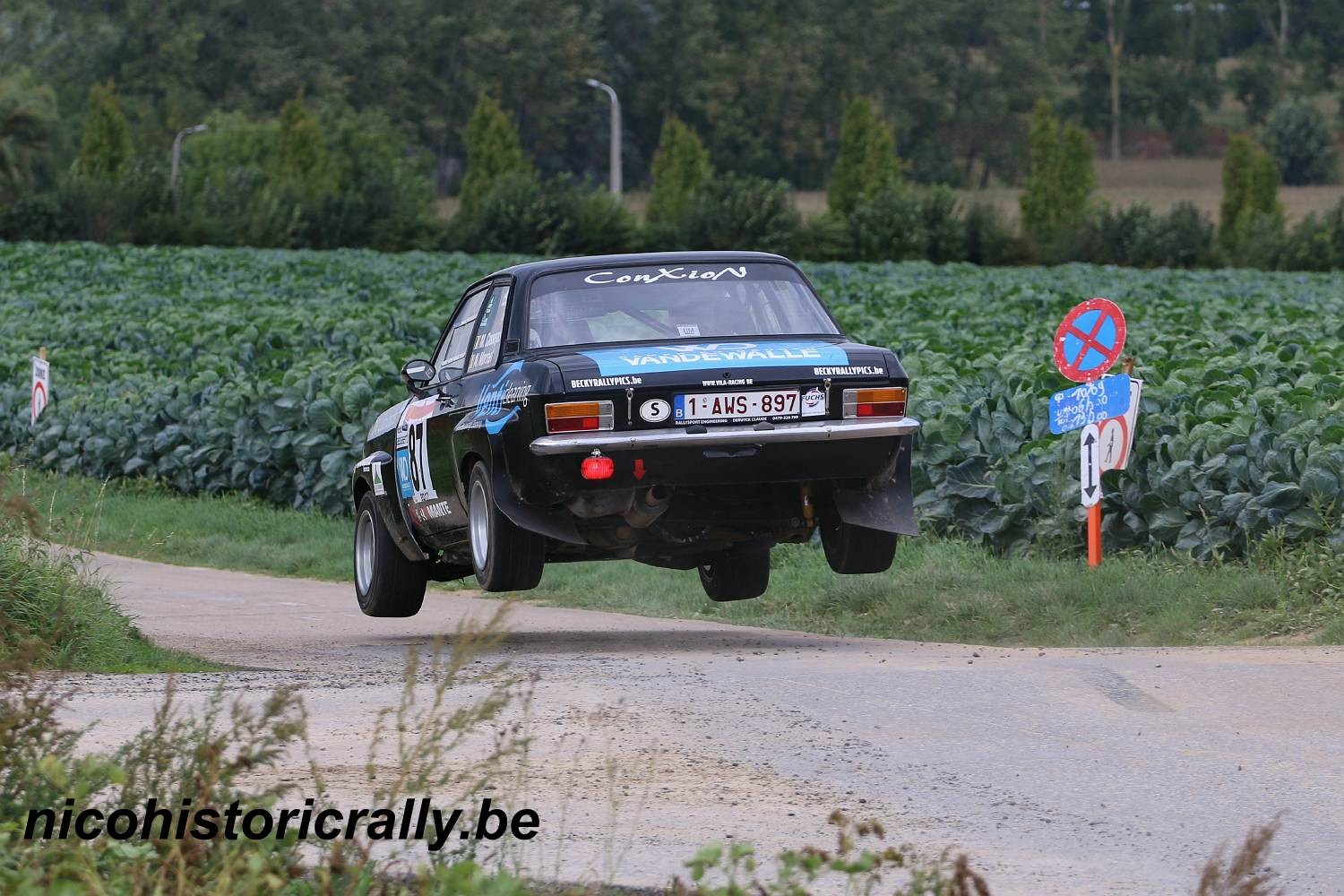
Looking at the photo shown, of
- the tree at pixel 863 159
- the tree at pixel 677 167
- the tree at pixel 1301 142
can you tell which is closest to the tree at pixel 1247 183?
the tree at pixel 863 159

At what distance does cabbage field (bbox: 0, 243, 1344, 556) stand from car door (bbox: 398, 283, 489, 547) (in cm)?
487

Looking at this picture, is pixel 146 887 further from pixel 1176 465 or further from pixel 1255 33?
pixel 1255 33

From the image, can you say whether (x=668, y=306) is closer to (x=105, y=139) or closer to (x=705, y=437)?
(x=705, y=437)

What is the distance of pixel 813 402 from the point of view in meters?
10.4

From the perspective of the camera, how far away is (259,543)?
19.9 meters

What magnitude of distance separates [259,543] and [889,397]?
1068cm

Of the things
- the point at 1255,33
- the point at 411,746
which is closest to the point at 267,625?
the point at 411,746

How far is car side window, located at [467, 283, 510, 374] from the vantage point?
1130cm

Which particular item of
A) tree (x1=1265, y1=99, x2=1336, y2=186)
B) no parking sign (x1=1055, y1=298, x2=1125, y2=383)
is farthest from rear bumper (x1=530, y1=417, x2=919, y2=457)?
tree (x1=1265, y1=99, x2=1336, y2=186)

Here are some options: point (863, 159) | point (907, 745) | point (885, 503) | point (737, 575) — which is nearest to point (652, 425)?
point (885, 503)

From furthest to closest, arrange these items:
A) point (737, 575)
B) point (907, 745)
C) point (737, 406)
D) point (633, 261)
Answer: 1. point (737, 575)
2. point (633, 261)
3. point (737, 406)
4. point (907, 745)

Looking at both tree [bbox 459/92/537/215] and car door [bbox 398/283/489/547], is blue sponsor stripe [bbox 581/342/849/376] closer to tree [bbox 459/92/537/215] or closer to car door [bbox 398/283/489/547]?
car door [bbox 398/283/489/547]

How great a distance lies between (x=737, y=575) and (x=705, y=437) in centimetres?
285

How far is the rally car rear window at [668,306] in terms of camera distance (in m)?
11.1
